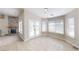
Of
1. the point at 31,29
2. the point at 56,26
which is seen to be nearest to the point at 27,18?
the point at 31,29

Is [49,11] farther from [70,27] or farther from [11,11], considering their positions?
[11,11]

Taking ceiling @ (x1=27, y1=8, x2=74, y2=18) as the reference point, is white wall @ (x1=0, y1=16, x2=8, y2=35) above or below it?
below

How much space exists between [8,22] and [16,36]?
0.31 meters

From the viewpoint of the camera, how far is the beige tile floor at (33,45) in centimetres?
166

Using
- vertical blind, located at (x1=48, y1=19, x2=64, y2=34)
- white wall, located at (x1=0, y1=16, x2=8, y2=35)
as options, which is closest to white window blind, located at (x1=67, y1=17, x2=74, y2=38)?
vertical blind, located at (x1=48, y1=19, x2=64, y2=34)

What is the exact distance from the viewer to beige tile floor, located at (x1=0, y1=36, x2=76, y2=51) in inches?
65.2

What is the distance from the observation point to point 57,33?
5.65 ft

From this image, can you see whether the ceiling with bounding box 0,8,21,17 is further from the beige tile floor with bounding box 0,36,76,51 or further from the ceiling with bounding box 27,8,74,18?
the beige tile floor with bounding box 0,36,76,51

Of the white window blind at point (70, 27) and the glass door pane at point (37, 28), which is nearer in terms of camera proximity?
the white window blind at point (70, 27)

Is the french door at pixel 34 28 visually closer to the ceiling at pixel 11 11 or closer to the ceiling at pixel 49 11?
the ceiling at pixel 49 11

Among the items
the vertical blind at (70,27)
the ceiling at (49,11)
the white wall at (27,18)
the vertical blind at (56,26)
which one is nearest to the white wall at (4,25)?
the white wall at (27,18)

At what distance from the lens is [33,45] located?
169 cm
